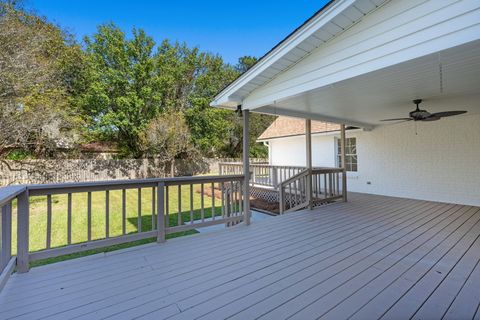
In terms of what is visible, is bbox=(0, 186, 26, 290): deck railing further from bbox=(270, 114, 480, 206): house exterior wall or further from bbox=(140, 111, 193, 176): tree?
bbox=(140, 111, 193, 176): tree

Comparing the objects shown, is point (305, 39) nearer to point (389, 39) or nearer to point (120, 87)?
point (389, 39)

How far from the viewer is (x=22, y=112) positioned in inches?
360

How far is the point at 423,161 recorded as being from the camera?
7027 millimetres

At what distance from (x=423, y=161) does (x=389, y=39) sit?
5926mm

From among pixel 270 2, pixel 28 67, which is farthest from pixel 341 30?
pixel 28 67

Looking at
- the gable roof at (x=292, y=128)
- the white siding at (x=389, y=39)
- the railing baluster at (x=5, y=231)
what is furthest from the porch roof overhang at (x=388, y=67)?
the gable roof at (x=292, y=128)

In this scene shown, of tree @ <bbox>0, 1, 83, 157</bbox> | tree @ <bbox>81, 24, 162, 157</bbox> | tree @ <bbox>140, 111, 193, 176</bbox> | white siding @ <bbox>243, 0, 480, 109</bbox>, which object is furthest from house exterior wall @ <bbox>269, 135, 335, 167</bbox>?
tree @ <bbox>0, 1, 83, 157</bbox>

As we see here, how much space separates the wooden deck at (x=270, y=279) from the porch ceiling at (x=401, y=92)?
2.39 m

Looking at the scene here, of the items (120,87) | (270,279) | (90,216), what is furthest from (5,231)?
(120,87)

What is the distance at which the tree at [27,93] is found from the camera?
28.1 ft

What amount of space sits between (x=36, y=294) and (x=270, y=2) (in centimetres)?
1241

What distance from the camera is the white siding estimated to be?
2.25 meters

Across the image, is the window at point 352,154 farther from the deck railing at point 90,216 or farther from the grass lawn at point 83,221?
the deck railing at point 90,216

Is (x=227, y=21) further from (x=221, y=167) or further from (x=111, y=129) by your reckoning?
(x=111, y=129)
